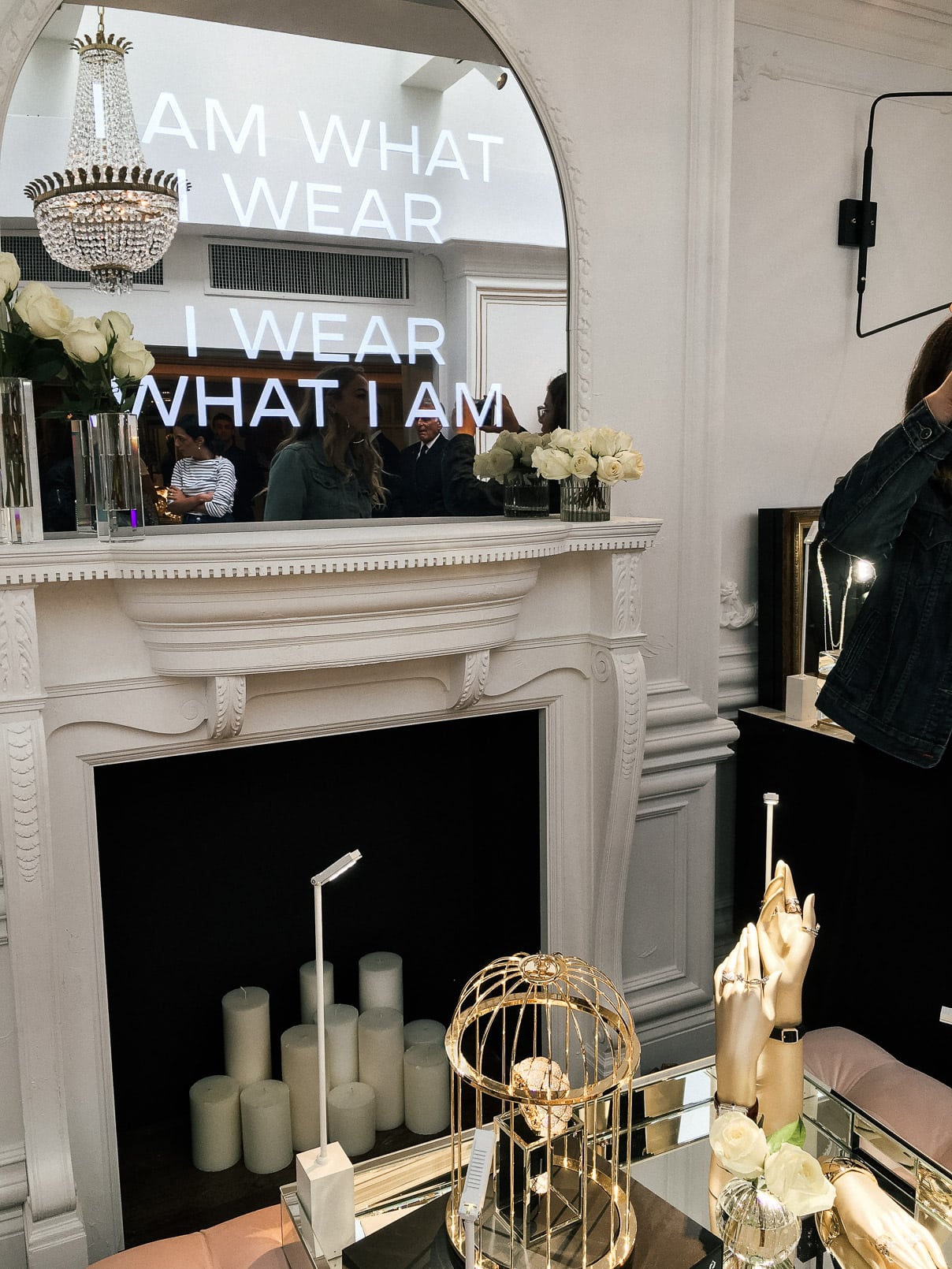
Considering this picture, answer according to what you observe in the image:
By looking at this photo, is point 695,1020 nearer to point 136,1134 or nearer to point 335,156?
point 136,1134

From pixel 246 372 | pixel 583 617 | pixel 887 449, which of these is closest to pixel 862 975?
pixel 583 617

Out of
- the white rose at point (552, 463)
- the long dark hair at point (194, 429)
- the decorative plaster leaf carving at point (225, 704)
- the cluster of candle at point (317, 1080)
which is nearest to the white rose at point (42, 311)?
the long dark hair at point (194, 429)

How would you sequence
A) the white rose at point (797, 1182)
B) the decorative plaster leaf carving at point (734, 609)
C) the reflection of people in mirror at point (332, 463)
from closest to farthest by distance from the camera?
1. the white rose at point (797, 1182)
2. the reflection of people in mirror at point (332, 463)
3. the decorative plaster leaf carving at point (734, 609)

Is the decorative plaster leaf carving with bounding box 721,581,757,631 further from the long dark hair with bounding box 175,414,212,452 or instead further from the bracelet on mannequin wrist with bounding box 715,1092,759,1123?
the bracelet on mannequin wrist with bounding box 715,1092,759,1123

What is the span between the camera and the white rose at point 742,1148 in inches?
42.7

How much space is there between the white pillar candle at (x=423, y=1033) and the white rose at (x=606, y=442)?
135 cm

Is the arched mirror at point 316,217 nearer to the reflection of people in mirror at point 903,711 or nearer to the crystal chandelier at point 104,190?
the crystal chandelier at point 104,190

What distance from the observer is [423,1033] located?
95.6 inches

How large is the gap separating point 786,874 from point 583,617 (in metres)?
Result: 1.11

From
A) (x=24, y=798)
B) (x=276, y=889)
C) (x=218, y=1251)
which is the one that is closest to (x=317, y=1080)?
(x=276, y=889)

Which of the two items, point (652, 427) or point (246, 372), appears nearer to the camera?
point (246, 372)

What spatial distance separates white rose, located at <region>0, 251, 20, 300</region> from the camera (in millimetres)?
1617

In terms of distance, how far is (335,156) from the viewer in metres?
1.97

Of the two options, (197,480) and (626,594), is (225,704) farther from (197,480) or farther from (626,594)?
(626,594)
